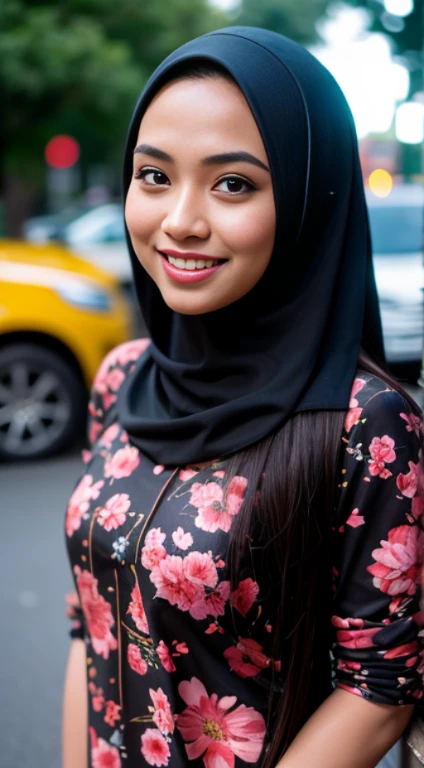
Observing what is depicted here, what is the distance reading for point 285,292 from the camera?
1354 millimetres

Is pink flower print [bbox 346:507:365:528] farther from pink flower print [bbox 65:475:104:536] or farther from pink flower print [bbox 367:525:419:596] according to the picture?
pink flower print [bbox 65:475:104:536]

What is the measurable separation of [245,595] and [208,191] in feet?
2.03

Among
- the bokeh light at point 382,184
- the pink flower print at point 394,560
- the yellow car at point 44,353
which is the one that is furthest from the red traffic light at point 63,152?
the pink flower print at point 394,560

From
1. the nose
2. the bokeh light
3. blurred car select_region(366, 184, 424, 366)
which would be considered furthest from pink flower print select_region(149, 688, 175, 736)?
the bokeh light

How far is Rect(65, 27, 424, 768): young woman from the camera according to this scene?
1.22m

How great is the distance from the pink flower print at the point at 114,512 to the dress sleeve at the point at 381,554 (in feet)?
1.25

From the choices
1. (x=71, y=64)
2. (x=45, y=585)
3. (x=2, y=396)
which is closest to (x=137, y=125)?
(x=45, y=585)

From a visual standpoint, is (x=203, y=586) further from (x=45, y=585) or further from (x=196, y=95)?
(x=45, y=585)

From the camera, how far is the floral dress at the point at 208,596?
1.20 meters

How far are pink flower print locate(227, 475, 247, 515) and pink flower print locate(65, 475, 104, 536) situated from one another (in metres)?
0.29

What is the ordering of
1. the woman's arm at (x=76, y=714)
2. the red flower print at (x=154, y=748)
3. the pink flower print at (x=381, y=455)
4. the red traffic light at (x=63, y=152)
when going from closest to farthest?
the pink flower print at (x=381, y=455) < the red flower print at (x=154, y=748) < the woman's arm at (x=76, y=714) < the red traffic light at (x=63, y=152)

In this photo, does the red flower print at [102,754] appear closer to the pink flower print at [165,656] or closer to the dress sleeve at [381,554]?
the pink flower print at [165,656]

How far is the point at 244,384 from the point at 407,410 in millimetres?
273

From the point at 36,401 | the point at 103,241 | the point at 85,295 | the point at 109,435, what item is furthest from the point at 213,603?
the point at 103,241
